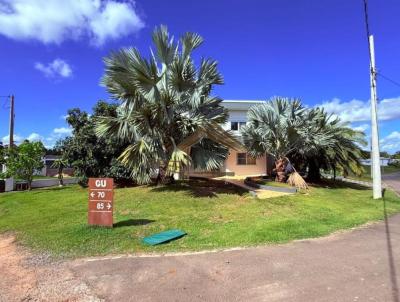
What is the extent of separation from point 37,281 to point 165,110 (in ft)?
28.9

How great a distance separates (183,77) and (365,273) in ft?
32.4

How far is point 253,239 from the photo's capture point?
8.06m

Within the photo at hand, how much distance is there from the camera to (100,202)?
918cm

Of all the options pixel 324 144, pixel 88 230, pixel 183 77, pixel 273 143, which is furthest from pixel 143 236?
pixel 324 144

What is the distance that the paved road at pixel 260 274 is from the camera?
4.97 m

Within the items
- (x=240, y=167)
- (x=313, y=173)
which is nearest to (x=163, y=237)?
(x=313, y=173)

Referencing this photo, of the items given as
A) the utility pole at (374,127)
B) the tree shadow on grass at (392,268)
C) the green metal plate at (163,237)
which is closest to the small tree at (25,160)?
the green metal plate at (163,237)

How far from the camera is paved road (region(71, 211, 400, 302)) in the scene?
4.97 metres

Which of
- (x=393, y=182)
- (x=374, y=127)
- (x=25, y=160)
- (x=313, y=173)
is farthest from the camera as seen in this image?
(x=393, y=182)

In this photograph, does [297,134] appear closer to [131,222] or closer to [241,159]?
[241,159]

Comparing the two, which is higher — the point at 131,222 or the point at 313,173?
the point at 313,173

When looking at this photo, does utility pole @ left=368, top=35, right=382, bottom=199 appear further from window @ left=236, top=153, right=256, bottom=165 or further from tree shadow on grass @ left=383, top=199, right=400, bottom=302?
window @ left=236, top=153, right=256, bottom=165

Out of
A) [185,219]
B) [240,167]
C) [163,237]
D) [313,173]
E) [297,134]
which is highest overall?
[297,134]

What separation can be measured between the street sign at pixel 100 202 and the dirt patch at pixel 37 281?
198cm
